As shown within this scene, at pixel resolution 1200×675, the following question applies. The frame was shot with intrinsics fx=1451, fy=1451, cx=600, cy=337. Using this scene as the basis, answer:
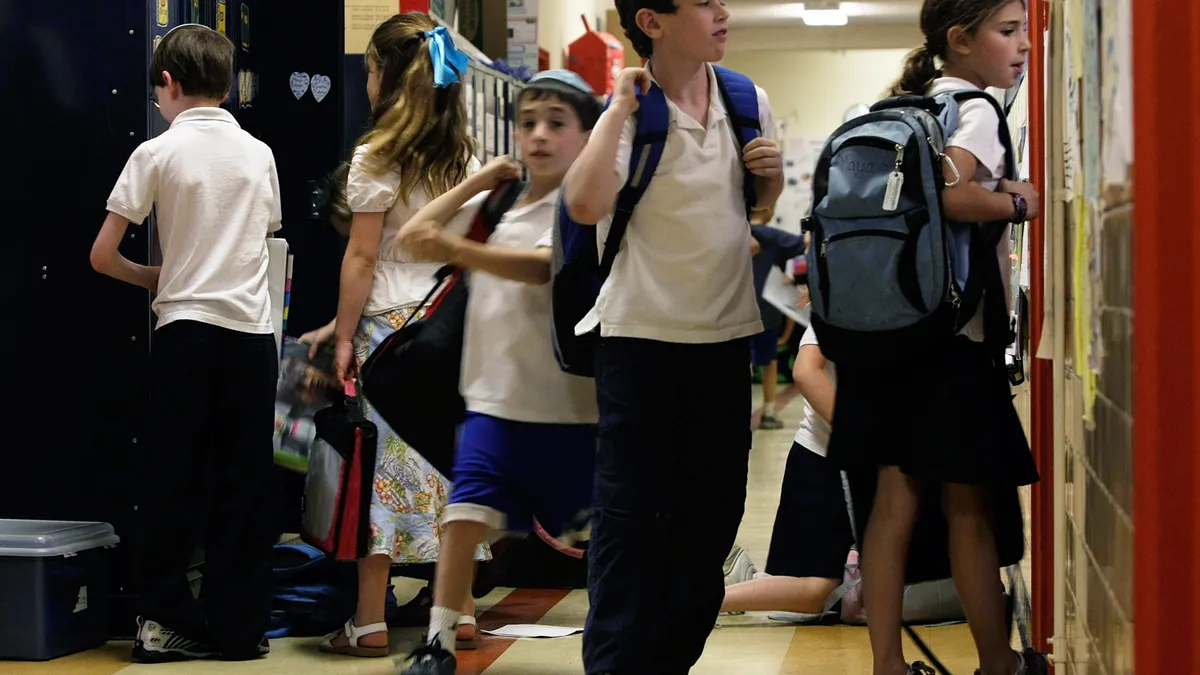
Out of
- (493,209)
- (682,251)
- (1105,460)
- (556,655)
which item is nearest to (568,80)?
(493,209)

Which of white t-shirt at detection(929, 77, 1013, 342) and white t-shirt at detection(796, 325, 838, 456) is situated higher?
white t-shirt at detection(929, 77, 1013, 342)

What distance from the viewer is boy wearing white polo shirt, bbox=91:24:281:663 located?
3424 mm

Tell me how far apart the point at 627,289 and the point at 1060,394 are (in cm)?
73

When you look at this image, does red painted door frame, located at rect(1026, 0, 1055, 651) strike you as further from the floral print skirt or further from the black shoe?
the floral print skirt

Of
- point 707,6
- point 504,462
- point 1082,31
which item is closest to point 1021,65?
point 707,6

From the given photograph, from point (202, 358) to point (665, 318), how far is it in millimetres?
1420

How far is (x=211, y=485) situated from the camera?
3518 mm

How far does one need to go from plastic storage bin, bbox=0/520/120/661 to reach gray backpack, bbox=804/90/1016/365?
6.48 ft

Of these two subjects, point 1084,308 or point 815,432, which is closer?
point 1084,308

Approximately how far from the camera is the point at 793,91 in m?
14.7

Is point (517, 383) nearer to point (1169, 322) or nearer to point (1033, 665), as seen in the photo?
point (1033, 665)

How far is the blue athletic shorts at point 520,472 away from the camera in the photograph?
9.02 feet

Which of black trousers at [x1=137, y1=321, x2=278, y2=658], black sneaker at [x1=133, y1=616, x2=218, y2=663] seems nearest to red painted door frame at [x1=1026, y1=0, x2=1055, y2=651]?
black trousers at [x1=137, y1=321, x2=278, y2=658]

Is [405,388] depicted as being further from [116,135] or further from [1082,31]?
[1082,31]
